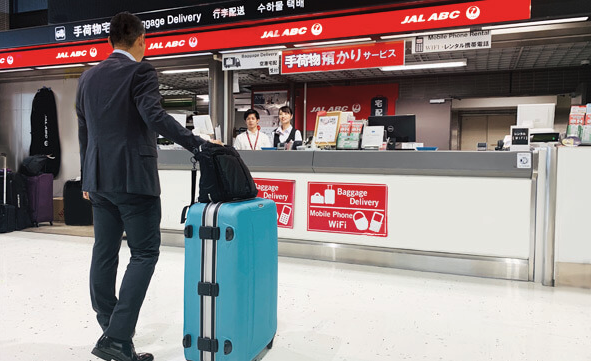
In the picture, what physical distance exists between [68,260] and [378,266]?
2841 mm

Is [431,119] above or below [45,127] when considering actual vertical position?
above

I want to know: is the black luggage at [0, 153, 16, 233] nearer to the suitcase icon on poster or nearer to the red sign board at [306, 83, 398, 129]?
the suitcase icon on poster

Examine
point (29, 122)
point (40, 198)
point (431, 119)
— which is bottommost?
point (40, 198)

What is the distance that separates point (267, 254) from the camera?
191 cm

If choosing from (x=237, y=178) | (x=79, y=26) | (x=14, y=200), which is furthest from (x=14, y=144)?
(x=237, y=178)

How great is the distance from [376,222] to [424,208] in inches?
16.7

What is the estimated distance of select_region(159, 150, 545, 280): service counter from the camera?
130 inches

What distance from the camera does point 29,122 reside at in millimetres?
7355

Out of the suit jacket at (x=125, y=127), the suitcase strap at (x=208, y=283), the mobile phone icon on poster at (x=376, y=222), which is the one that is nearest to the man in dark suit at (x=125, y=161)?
the suit jacket at (x=125, y=127)

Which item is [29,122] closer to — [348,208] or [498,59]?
[348,208]

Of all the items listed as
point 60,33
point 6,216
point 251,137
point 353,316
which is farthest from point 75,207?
point 353,316

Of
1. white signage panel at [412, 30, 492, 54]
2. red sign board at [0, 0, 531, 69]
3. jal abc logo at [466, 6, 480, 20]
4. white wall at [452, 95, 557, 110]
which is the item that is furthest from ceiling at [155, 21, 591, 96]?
jal abc logo at [466, 6, 480, 20]

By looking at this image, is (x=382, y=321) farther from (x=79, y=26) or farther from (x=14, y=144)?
(x=14, y=144)

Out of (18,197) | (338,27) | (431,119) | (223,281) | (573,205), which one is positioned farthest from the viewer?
(431,119)
